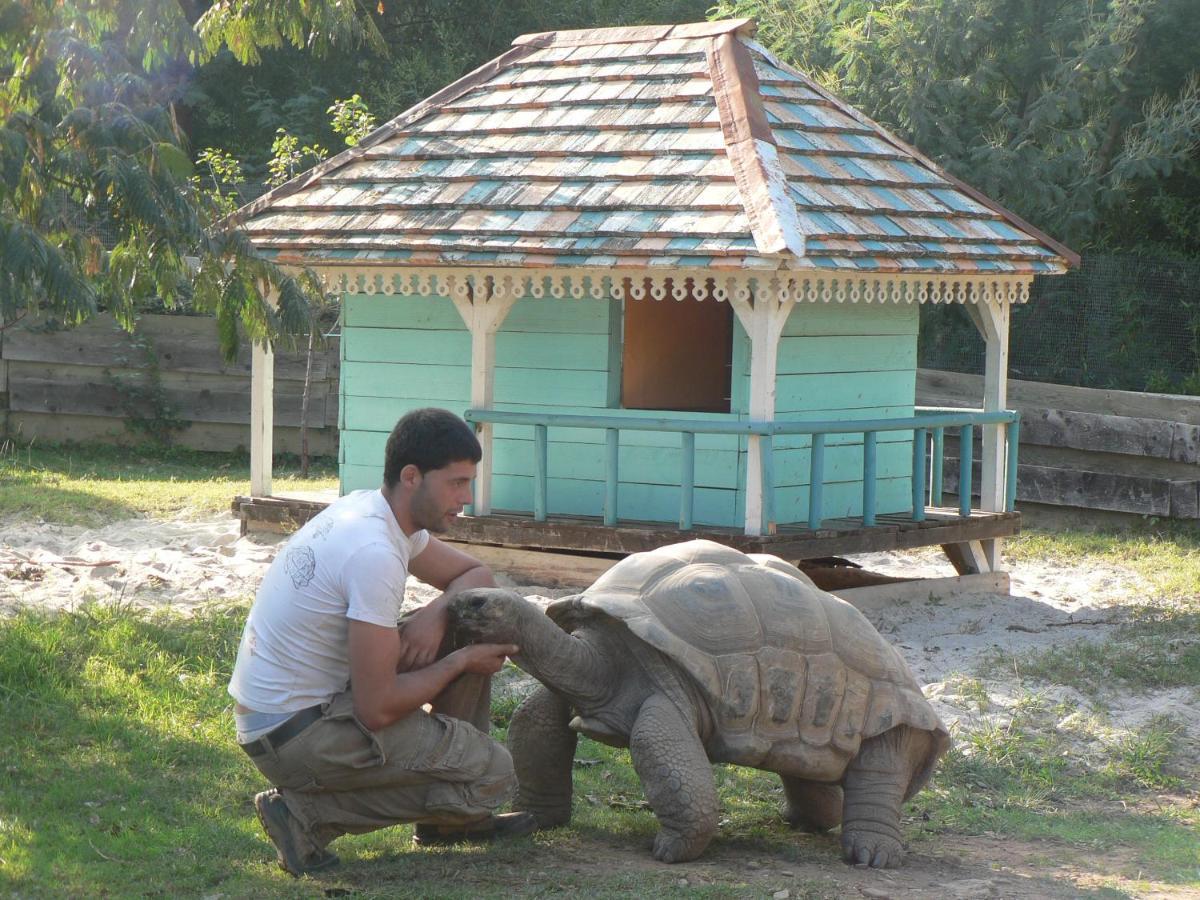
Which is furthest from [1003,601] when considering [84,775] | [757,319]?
[84,775]

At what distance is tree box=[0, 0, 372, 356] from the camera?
6.27m

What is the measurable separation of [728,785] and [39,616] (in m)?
4.28

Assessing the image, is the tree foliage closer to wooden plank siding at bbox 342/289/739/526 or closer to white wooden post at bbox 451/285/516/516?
wooden plank siding at bbox 342/289/739/526

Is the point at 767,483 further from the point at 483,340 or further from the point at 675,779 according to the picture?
the point at 675,779

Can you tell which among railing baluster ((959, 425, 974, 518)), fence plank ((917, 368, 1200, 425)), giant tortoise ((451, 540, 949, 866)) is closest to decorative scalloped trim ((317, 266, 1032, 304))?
railing baluster ((959, 425, 974, 518))

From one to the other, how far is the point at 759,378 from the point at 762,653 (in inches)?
176

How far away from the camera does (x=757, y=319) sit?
32.7ft

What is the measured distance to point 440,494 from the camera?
201 inches

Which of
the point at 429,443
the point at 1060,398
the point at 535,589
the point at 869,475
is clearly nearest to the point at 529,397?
the point at 535,589

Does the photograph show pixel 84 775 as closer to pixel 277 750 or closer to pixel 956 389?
pixel 277 750

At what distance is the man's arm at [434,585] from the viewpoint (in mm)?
5191

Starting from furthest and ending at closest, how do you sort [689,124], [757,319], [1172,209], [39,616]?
[1172,209], [689,124], [757,319], [39,616]

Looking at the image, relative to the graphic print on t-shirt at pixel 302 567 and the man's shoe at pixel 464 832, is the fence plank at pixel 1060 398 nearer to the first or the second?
the man's shoe at pixel 464 832

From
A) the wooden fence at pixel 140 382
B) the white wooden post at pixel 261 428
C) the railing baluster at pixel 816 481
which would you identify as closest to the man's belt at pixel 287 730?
the railing baluster at pixel 816 481
